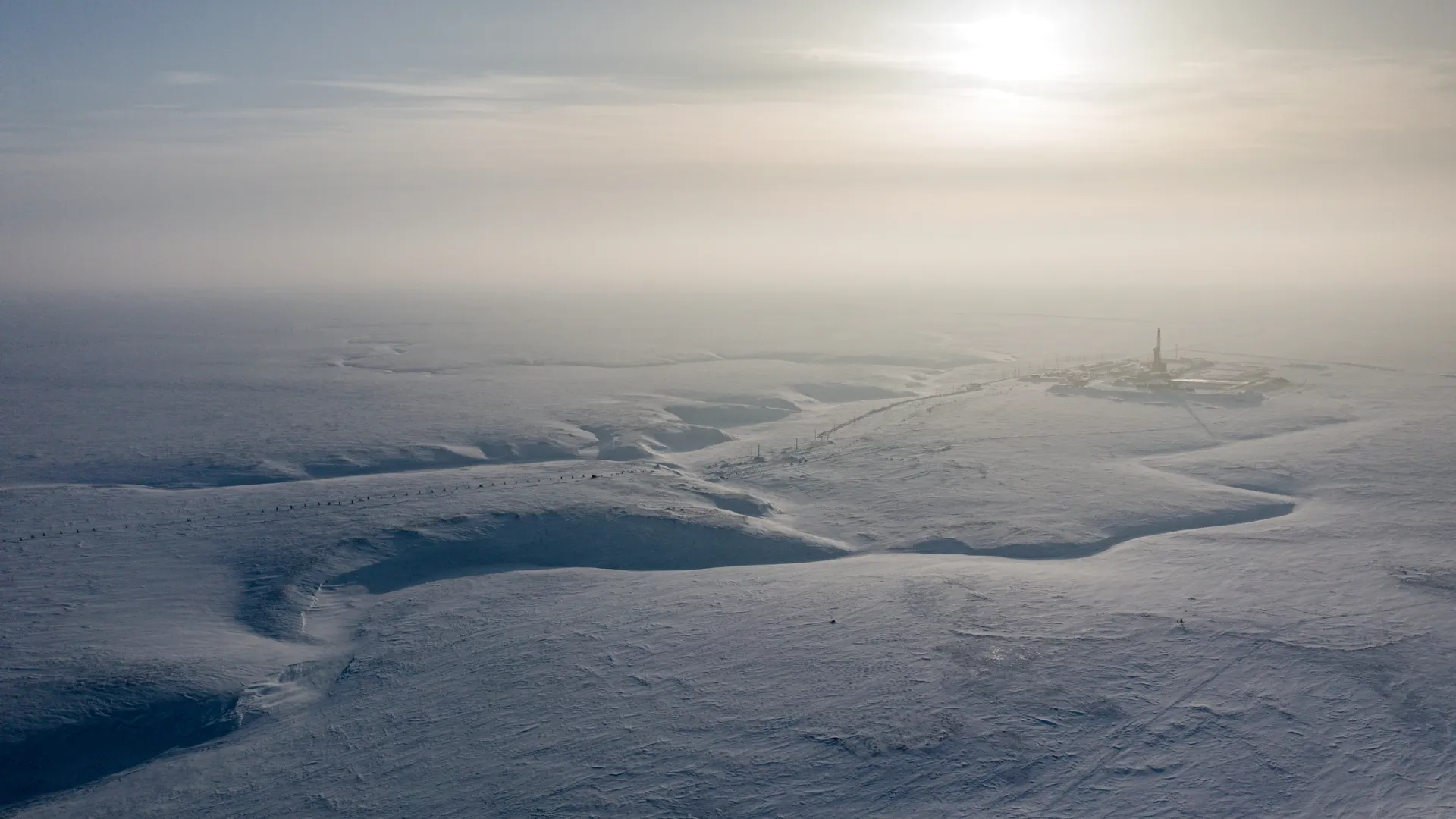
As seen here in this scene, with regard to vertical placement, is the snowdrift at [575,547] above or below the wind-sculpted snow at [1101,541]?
below

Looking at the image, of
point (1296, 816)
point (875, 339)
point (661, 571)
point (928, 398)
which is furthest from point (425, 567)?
point (875, 339)

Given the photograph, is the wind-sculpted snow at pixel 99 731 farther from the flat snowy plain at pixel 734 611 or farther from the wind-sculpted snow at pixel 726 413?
the wind-sculpted snow at pixel 726 413

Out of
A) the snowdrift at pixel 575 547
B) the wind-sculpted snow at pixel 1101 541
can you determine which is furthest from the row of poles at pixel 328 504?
the wind-sculpted snow at pixel 1101 541

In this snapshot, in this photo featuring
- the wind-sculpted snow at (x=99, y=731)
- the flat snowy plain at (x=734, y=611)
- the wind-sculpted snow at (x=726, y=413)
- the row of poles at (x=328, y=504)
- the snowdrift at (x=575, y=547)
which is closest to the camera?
the flat snowy plain at (x=734, y=611)

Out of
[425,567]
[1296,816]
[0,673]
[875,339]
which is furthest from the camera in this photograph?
[875,339]

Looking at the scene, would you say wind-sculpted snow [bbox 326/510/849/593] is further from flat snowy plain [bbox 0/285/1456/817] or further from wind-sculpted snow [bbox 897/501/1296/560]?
wind-sculpted snow [bbox 897/501/1296/560]

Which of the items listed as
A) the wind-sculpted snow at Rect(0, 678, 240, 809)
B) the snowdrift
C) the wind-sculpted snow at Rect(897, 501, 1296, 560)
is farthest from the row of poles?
the wind-sculpted snow at Rect(897, 501, 1296, 560)

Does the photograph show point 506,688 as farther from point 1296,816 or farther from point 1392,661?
point 1392,661
